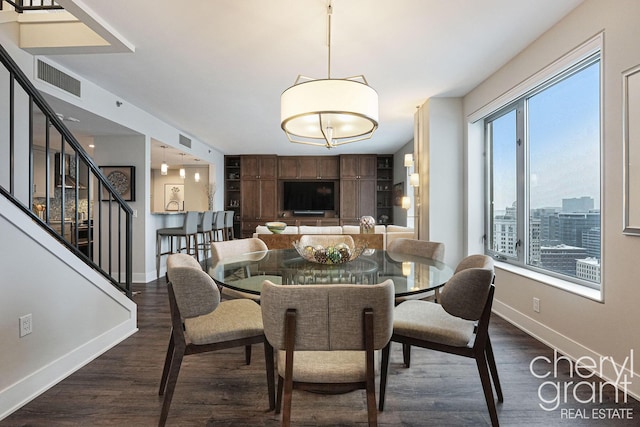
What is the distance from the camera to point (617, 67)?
6.49ft

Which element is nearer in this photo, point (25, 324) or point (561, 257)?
point (25, 324)

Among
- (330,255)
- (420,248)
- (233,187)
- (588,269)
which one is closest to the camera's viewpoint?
(330,255)

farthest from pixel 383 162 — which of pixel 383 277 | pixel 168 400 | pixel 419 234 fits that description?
pixel 168 400

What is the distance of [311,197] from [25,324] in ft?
22.8

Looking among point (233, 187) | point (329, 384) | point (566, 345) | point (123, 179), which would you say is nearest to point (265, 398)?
point (329, 384)

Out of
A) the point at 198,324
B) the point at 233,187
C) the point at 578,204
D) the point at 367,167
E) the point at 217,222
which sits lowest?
the point at 198,324

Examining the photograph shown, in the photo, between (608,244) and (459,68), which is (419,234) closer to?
(459,68)

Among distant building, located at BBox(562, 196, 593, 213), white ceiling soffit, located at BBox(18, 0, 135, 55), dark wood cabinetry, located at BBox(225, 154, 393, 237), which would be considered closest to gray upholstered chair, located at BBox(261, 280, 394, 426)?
distant building, located at BBox(562, 196, 593, 213)

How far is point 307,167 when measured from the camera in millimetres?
8484

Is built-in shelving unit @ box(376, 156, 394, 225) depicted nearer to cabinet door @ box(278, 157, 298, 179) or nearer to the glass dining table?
cabinet door @ box(278, 157, 298, 179)

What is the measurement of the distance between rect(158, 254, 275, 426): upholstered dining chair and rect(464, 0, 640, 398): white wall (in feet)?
6.15

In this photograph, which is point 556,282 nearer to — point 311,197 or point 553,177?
point 553,177

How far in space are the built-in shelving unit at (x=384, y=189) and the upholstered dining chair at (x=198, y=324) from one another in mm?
6863

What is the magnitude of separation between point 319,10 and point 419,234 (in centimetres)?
312
